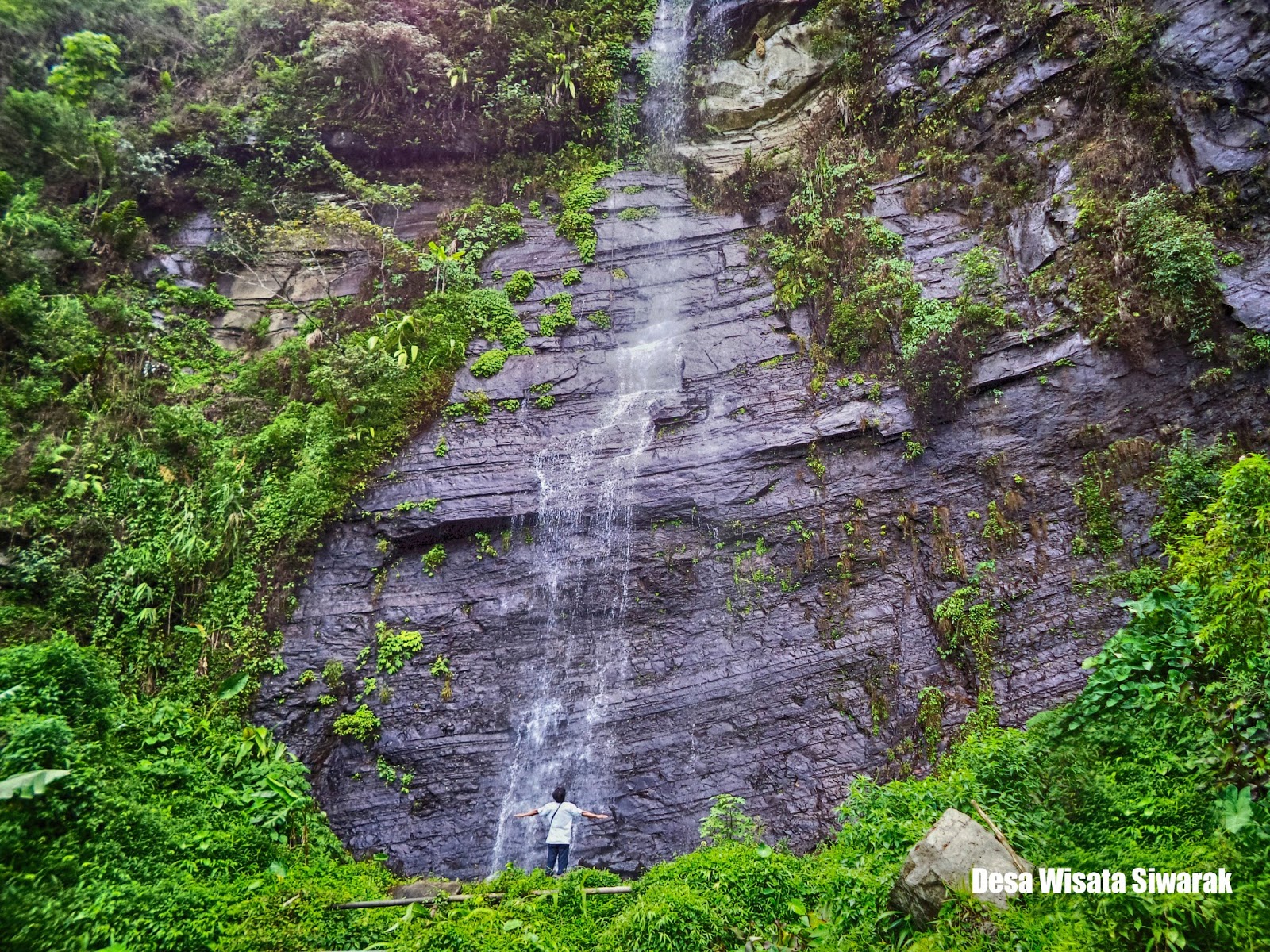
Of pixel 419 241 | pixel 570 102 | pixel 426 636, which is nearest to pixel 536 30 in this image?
pixel 570 102

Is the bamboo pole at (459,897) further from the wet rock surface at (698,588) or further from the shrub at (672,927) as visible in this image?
the wet rock surface at (698,588)

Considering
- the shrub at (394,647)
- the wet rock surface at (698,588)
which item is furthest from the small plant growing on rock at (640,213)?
the shrub at (394,647)

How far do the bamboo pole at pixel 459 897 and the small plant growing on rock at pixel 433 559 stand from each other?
391 centimetres

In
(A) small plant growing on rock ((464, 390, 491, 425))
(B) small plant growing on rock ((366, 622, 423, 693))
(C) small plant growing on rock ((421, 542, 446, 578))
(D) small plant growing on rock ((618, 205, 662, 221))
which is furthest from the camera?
(D) small plant growing on rock ((618, 205, 662, 221))

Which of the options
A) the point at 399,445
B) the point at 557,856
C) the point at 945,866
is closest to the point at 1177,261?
the point at 945,866

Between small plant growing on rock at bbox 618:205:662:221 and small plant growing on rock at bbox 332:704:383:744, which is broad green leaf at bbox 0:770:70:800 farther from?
small plant growing on rock at bbox 618:205:662:221

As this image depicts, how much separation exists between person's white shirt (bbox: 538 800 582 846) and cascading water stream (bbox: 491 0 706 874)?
609 mm

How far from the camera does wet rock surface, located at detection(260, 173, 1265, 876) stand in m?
7.41

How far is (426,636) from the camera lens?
28.3ft

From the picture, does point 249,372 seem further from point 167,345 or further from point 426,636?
point 426,636

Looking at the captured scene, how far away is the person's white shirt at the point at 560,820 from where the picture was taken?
7.00 metres

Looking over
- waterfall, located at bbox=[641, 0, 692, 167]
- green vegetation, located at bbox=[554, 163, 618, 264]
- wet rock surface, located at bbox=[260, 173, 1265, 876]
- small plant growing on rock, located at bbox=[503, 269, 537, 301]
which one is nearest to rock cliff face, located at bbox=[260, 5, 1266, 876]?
wet rock surface, located at bbox=[260, 173, 1265, 876]

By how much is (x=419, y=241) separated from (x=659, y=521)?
736cm

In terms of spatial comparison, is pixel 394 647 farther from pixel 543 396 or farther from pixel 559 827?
pixel 543 396
